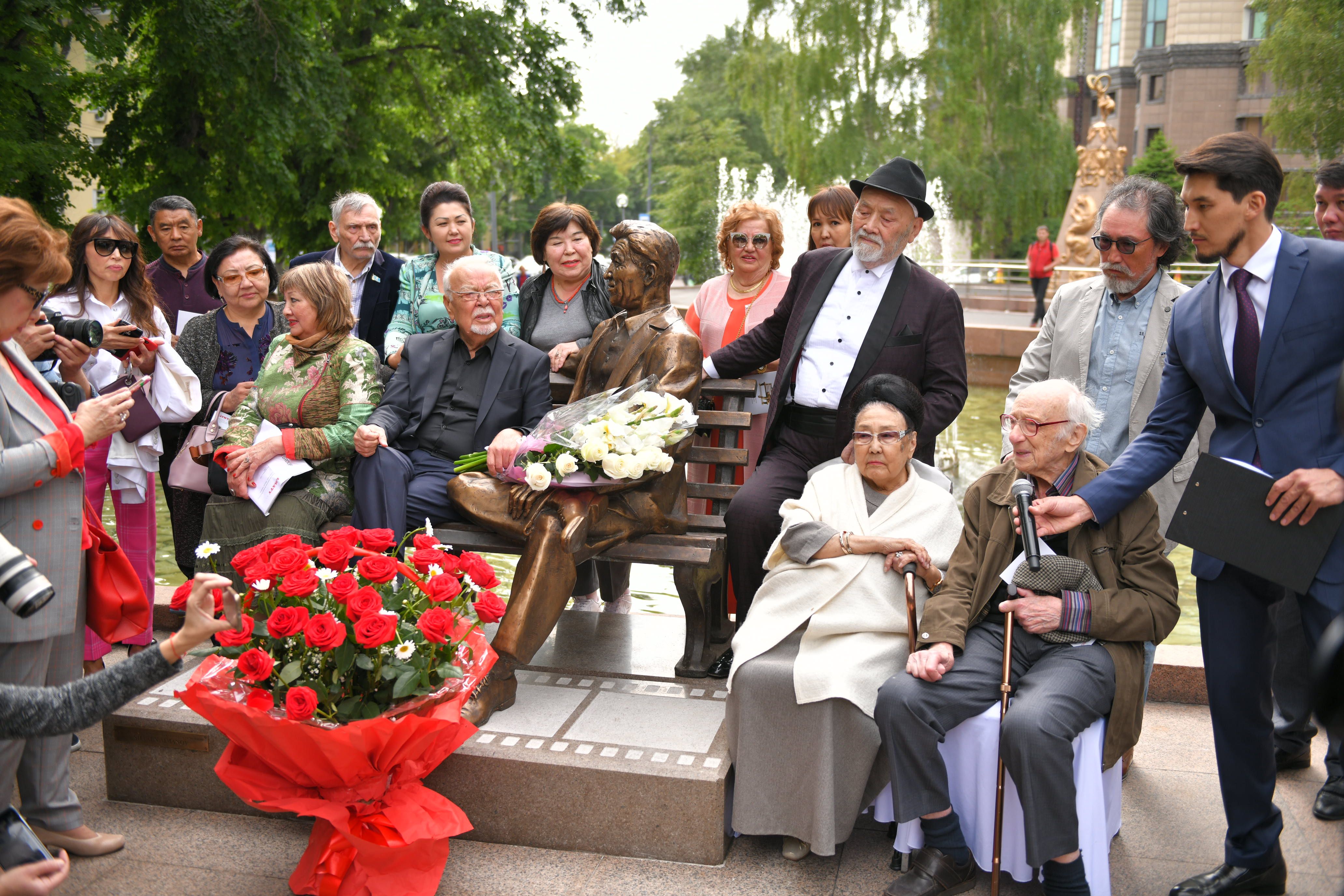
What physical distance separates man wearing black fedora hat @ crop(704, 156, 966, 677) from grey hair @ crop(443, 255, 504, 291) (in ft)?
4.31

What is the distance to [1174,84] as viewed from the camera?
45000mm

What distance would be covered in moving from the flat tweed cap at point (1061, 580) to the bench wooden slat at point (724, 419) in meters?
1.78

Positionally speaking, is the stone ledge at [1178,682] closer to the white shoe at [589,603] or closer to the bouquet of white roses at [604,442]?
the bouquet of white roses at [604,442]

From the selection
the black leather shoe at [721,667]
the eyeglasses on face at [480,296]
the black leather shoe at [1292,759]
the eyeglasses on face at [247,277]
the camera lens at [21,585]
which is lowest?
the black leather shoe at [1292,759]

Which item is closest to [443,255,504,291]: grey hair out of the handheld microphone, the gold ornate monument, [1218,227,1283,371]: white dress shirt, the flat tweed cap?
the handheld microphone

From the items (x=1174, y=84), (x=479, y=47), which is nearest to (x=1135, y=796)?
(x=479, y=47)

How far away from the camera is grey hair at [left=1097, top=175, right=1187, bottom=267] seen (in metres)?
4.09

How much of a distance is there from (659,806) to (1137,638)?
1.63 metres

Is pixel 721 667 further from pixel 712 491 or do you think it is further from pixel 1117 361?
pixel 1117 361

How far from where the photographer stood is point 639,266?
4.89 meters

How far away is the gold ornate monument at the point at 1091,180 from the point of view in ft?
66.5

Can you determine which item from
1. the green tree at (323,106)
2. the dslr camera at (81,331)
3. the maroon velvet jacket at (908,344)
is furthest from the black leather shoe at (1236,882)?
the green tree at (323,106)

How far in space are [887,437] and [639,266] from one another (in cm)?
163

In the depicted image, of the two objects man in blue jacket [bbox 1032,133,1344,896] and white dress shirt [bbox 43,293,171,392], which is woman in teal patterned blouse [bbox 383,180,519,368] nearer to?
white dress shirt [bbox 43,293,171,392]
